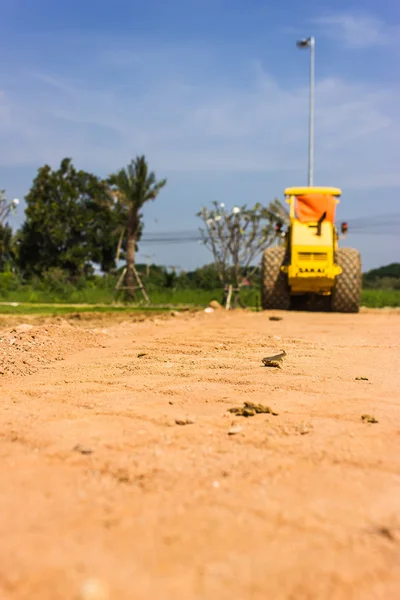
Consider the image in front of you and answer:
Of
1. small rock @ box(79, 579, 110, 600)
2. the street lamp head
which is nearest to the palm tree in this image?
the street lamp head

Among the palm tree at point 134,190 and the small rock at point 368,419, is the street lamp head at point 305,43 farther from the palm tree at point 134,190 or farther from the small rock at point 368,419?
the small rock at point 368,419

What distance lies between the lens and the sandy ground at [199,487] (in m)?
1.35

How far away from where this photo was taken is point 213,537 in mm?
1532

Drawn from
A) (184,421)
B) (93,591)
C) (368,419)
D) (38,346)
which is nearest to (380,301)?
(38,346)

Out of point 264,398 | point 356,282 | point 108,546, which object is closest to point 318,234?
point 356,282

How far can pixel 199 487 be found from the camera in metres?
1.86

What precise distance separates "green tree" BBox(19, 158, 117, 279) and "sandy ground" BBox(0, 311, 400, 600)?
1352 inches

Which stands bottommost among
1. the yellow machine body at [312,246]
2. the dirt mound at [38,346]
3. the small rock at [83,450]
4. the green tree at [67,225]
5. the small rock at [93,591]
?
the small rock at [93,591]

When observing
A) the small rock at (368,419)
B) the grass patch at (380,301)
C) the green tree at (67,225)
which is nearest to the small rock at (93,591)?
the small rock at (368,419)

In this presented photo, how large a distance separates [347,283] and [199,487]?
10.4m

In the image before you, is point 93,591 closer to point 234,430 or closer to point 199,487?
point 199,487

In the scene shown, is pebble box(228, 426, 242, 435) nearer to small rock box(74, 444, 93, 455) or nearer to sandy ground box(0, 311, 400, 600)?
sandy ground box(0, 311, 400, 600)

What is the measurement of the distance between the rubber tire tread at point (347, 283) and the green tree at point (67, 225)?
26640mm

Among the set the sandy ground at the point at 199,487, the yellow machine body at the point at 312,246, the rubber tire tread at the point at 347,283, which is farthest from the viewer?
the rubber tire tread at the point at 347,283
